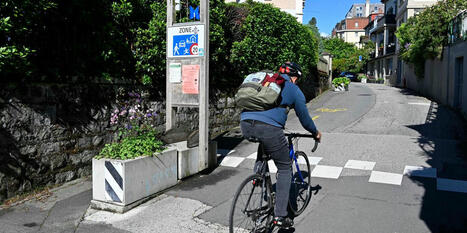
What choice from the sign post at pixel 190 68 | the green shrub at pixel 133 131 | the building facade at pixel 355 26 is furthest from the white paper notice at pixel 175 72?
the building facade at pixel 355 26

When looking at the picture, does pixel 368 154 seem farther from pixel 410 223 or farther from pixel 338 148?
pixel 410 223

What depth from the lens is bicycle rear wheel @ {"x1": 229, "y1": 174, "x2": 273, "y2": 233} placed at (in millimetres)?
3701

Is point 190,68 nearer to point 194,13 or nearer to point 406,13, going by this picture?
point 194,13

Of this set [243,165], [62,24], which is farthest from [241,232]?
[62,24]

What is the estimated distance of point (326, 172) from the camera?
6910mm

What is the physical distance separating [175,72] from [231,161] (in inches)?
87.5

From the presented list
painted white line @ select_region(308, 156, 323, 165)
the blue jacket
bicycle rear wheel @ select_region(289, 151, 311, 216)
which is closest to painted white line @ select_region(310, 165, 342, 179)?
painted white line @ select_region(308, 156, 323, 165)

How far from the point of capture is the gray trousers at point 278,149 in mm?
3930

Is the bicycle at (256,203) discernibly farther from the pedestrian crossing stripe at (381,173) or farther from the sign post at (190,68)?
the sign post at (190,68)

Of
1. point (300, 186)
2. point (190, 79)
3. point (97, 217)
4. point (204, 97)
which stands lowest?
point (97, 217)

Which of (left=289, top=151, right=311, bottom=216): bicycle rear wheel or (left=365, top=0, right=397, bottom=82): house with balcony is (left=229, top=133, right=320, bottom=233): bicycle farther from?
(left=365, top=0, right=397, bottom=82): house with balcony

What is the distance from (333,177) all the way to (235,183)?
1.73 m

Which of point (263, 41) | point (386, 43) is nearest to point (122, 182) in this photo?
point (263, 41)

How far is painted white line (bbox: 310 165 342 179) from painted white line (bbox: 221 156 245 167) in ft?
5.25
